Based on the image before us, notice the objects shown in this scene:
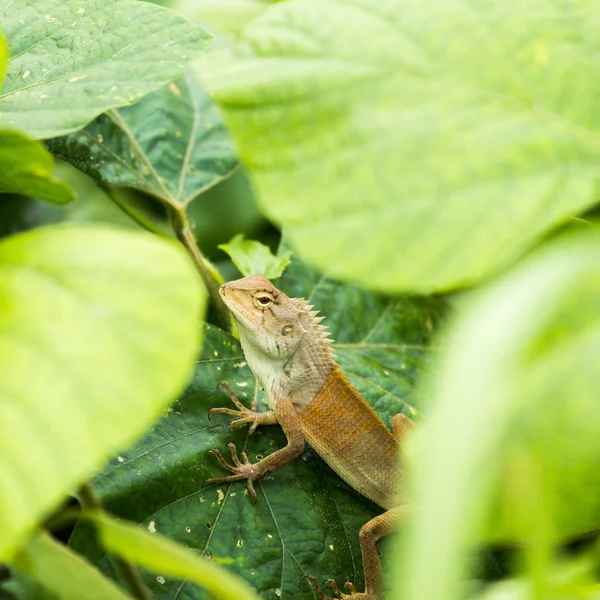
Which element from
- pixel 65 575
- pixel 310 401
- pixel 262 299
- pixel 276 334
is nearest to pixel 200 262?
pixel 262 299

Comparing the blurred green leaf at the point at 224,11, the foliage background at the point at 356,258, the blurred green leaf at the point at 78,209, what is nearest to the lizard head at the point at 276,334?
the blurred green leaf at the point at 78,209

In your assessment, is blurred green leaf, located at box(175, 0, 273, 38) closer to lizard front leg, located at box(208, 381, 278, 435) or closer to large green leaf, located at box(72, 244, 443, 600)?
large green leaf, located at box(72, 244, 443, 600)

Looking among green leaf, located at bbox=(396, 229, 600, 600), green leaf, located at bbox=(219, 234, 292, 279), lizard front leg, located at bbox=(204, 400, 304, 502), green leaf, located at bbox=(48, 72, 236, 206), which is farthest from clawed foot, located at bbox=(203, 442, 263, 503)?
green leaf, located at bbox=(396, 229, 600, 600)

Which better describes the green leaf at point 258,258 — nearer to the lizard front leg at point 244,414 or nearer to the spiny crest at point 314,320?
the spiny crest at point 314,320

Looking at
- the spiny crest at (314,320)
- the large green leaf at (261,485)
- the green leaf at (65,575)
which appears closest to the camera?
the green leaf at (65,575)

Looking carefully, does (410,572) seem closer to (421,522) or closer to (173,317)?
(421,522)

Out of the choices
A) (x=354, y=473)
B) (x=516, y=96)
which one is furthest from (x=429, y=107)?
(x=354, y=473)
